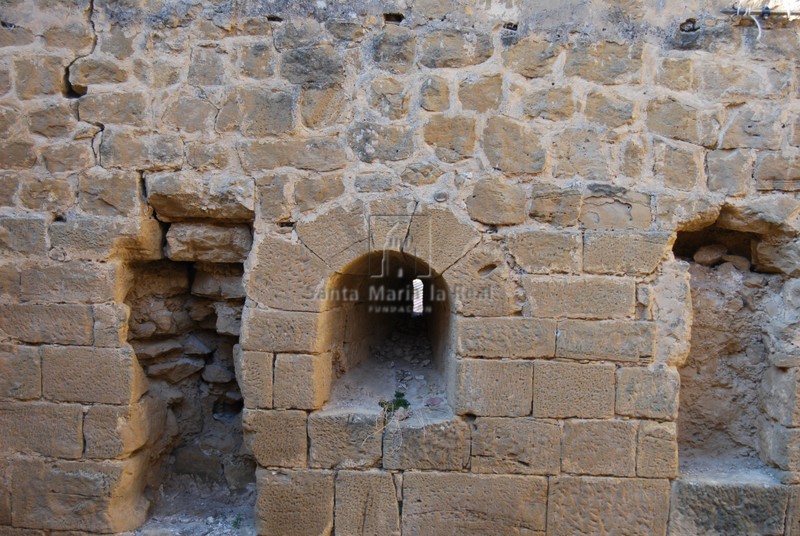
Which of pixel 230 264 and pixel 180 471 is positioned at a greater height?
pixel 230 264

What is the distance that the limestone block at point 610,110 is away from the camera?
3348 millimetres

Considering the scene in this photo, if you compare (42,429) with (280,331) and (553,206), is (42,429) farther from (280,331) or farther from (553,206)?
(553,206)

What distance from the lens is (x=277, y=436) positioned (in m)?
3.48

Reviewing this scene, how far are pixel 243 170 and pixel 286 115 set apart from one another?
0.41 m

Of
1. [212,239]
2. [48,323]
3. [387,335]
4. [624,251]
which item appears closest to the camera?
[624,251]

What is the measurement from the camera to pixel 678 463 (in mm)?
3475

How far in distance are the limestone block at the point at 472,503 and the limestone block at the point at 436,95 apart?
2.14 meters

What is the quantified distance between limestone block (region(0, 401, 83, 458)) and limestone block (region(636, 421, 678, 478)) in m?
3.33

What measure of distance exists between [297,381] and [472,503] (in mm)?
1249

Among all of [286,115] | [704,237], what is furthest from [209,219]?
[704,237]

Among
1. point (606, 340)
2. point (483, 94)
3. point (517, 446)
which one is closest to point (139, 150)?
point (483, 94)

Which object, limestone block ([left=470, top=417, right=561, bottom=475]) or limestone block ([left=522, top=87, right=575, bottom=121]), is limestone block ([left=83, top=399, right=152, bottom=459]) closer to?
limestone block ([left=470, top=417, right=561, bottom=475])

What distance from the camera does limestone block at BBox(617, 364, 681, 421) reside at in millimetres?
3350

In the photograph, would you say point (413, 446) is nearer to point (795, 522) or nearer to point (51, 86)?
point (795, 522)
